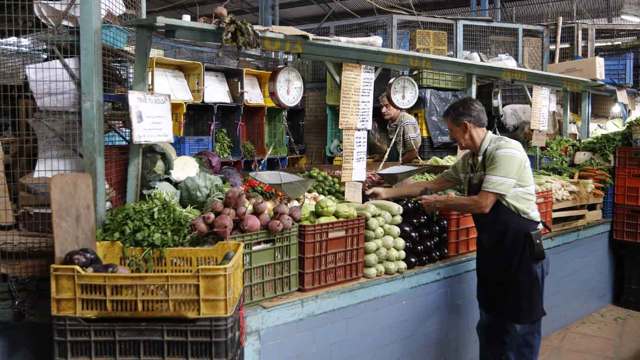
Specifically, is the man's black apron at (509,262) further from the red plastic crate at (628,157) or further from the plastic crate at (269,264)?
the red plastic crate at (628,157)

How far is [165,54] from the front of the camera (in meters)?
6.93

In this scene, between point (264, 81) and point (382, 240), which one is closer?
point (382, 240)

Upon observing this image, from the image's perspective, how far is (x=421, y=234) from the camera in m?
3.78

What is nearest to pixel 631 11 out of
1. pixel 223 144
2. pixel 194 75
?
pixel 223 144

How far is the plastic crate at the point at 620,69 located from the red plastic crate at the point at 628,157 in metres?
5.34

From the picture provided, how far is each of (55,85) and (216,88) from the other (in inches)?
175

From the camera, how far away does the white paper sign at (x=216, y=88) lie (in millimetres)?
6930

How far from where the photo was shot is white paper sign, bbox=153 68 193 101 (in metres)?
5.91

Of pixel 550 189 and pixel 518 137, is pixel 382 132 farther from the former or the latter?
pixel 550 189

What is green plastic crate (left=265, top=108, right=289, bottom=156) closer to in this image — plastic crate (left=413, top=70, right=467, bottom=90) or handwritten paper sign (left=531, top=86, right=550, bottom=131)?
plastic crate (left=413, top=70, right=467, bottom=90)

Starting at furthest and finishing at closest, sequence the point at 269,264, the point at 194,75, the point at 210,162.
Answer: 1. the point at 194,75
2. the point at 210,162
3. the point at 269,264

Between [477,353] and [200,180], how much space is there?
2.55 metres

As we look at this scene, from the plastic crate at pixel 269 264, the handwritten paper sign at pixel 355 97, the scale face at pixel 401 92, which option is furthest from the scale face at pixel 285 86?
the plastic crate at pixel 269 264

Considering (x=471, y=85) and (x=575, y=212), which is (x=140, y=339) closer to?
(x=471, y=85)
